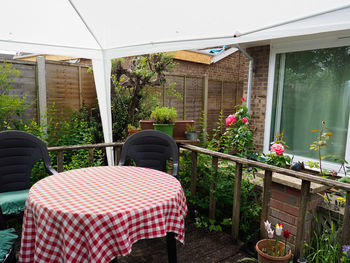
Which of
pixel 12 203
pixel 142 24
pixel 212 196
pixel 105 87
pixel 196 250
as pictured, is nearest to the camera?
pixel 12 203

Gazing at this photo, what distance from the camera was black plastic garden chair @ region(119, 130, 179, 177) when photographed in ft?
9.30

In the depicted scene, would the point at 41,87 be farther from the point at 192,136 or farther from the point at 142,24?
the point at 192,136

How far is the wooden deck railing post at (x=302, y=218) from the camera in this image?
2078mm

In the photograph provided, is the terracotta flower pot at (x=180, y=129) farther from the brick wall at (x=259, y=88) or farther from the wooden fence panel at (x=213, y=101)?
the wooden fence panel at (x=213, y=101)

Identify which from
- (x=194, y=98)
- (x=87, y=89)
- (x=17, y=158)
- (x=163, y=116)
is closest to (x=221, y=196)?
(x=163, y=116)

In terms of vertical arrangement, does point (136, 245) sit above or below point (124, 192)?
below

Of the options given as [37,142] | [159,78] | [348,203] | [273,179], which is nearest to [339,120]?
[273,179]

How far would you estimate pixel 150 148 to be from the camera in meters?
2.91

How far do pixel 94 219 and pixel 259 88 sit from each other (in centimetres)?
368

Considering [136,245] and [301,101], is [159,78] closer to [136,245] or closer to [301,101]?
[301,101]

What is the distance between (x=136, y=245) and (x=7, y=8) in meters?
2.53

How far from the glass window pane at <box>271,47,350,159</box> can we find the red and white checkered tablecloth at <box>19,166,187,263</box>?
2.79 meters

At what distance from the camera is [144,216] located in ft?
5.06

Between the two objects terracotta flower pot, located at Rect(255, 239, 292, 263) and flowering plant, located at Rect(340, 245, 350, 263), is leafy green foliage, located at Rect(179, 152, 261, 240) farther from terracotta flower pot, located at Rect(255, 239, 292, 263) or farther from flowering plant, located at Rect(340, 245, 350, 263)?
flowering plant, located at Rect(340, 245, 350, 263)
